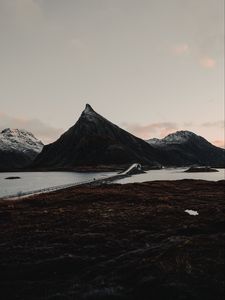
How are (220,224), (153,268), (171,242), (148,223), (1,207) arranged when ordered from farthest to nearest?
(1,207), (148,223), (220,224), (171,242), (153,268)

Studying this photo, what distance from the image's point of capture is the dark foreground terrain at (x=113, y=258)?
23375 millimetres

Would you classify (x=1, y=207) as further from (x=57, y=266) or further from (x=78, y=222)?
(x=57, y=266)

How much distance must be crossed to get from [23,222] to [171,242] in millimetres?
20980

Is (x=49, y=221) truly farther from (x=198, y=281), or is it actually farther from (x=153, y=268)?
(x=198, y=281)

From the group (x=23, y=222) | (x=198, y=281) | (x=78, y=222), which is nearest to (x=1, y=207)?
(x=23, y=222)

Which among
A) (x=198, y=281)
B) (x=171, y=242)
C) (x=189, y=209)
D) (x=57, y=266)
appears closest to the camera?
(x=198, y=281)

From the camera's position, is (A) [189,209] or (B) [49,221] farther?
(A) [189,209]

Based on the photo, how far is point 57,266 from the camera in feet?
93.2

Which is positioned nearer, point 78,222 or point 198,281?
point 198,281

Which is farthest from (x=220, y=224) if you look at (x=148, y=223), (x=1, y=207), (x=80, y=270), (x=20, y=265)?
(x=1, y=207)

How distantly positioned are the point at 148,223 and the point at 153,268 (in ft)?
53.8

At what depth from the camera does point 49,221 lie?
4625cm

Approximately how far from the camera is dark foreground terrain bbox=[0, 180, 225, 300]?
23375 mm

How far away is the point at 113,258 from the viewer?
1163 inches
